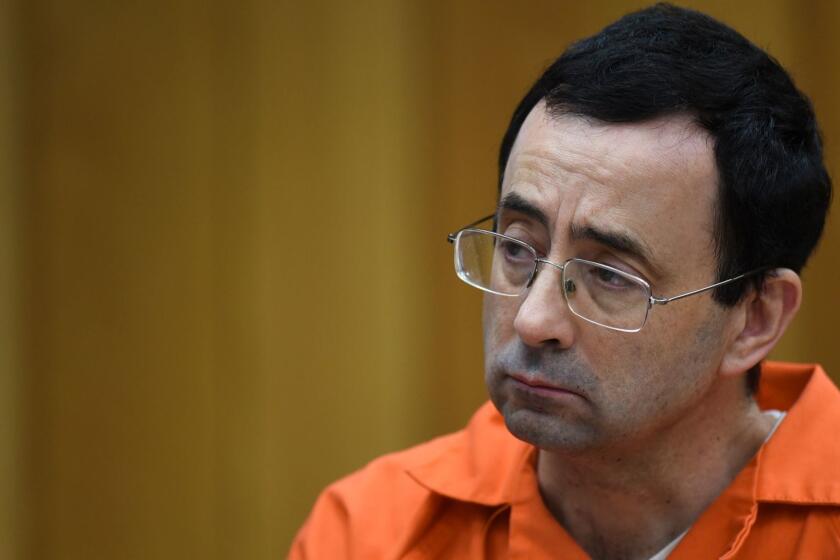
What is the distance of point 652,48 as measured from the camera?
81.3 inches

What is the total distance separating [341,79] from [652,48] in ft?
5.72

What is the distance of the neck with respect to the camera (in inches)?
84.5

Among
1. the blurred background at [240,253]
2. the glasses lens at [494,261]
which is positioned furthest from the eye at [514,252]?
the blurred background at [240,253]

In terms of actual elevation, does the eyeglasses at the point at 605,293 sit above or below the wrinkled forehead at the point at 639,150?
below

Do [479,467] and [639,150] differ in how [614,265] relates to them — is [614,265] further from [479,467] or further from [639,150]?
[479,467]

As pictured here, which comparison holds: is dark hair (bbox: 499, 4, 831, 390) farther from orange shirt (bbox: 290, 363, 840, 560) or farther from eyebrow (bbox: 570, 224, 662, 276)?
orange shirt (bbox: 290, 363, 840, 560)

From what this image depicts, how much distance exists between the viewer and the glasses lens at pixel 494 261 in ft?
6.73

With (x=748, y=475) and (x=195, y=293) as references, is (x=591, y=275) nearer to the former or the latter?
(x=748, y=475)

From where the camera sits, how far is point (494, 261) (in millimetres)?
2113

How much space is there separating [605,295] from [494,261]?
243 mm

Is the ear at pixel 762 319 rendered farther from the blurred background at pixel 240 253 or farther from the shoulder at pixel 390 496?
the blurred background at pixel 240 253

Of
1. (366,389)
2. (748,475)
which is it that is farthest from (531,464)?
→ (366,389)

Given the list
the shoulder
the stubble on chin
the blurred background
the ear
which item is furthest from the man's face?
the blurred background

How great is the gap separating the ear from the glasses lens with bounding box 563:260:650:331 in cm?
25
